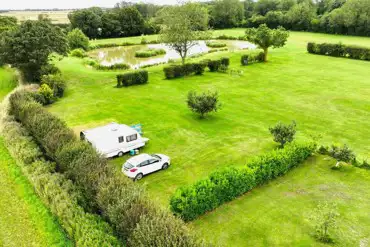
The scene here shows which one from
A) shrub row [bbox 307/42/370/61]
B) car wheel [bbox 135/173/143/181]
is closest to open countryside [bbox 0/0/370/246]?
car wheel [bbox 135/173/143/181]

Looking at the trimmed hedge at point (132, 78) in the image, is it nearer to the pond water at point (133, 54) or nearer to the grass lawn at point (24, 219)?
the pond water at point (133, 54)

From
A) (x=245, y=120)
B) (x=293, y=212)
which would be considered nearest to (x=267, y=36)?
(x=245, y=120)

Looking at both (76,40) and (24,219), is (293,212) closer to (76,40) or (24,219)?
(24,219)

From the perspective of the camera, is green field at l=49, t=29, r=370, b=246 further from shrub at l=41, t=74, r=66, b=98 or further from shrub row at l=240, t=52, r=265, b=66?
shrub row at l=240, t=52, r=265, b=66

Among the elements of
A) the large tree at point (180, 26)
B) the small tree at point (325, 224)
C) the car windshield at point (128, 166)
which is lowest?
the small tree at point (325, 224)

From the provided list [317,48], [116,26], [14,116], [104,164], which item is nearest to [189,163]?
[104,164]

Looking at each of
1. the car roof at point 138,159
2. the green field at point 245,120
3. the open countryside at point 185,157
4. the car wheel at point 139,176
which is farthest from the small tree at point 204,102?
the car wheel at point 139,176
